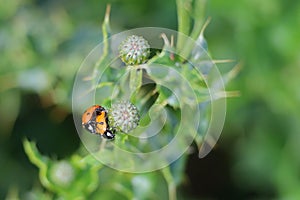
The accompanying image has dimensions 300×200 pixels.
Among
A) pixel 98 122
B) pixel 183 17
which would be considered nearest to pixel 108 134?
pixel 98 122

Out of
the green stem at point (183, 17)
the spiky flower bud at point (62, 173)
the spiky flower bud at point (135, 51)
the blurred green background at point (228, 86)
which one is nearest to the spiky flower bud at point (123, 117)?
the spiky flower bud at point (135, 51)

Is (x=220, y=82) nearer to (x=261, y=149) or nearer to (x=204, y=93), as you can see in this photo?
(x=204, y=93)

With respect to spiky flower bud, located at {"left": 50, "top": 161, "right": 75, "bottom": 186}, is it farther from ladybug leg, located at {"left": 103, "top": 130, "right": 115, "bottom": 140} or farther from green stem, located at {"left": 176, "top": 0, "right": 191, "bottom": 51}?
green stem, located at {"left": 176, "top": 0, "right": 191, "bottom": 51}

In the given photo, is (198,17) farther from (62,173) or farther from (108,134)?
(62,173)

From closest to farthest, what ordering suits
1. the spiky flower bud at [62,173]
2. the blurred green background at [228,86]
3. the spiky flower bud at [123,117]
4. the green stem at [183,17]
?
the spiky flower bud at [123,117], the green stem at [183,17], the spiky flower bud at [62,173], the blurred green background at [228,86]

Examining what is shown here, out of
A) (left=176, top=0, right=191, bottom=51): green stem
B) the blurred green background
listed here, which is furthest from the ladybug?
the blurred green background

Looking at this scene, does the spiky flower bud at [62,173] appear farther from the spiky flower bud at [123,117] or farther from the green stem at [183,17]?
the green stem at [183,17]
